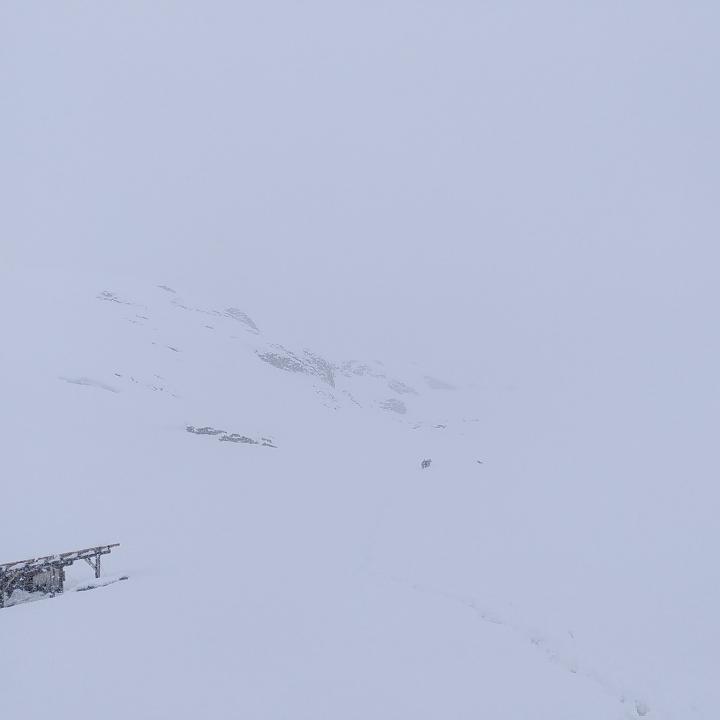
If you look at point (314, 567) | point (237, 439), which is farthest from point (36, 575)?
point (237, 439)

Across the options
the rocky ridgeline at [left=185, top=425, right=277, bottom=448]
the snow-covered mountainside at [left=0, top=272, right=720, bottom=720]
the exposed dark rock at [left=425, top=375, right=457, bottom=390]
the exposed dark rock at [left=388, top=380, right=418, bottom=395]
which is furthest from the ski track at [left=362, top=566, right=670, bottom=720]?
the exposed dark rock at [left=425, top=375, right=457, bottom=390]

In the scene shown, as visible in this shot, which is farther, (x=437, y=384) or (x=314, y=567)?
(x=437, y=384)

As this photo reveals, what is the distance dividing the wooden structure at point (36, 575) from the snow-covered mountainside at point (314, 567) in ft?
4.66

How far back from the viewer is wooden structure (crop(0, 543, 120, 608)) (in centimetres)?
1445

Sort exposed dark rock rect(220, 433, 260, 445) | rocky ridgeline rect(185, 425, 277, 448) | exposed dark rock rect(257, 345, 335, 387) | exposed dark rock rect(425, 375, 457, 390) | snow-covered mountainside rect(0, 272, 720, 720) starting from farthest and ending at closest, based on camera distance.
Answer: exposed dark rock rect(425, 375, 457, 390), exposed dark rock rect(257, 345, 335, 387), exposed dark rock rect(220, 433, 260, 445), rocky ridgeline rect(185, 425, 277, 448), snow-covered mountainside rect(0, 272, 720, 720)

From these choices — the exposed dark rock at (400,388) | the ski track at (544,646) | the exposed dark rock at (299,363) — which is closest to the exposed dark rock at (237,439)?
the ski track at (544,646)

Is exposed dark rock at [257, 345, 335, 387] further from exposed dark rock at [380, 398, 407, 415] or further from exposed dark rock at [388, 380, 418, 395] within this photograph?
exposed dark rock at [388, 380, 418, 395]

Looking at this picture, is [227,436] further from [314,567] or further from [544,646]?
[544,646]

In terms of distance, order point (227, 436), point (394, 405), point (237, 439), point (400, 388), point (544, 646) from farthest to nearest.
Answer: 1. point (400, 388)
2. point (394, 405)
3. point (237, 439)
4. point (227, 436)
5. point (544, 646)

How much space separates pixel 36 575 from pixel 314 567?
29.2 feet

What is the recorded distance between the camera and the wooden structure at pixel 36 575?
569 inches

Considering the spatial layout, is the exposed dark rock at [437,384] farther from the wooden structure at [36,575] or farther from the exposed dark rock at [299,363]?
the wooden structure at [36,575]

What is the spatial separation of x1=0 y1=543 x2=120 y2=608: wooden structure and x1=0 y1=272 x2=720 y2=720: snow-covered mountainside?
142 cm

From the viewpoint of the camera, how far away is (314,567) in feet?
63.4
